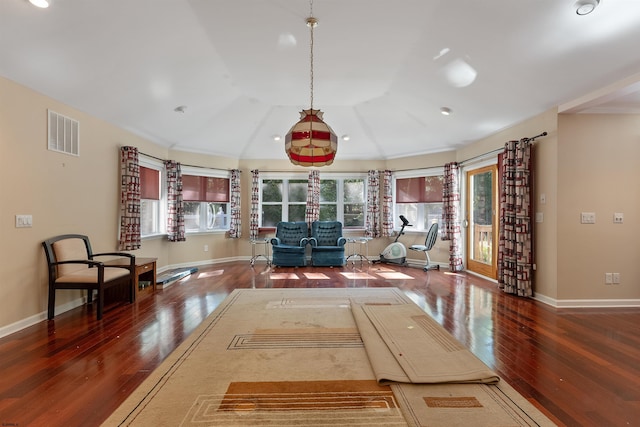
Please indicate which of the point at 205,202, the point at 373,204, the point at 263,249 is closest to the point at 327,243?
the point at 373,204

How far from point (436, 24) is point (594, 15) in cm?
131

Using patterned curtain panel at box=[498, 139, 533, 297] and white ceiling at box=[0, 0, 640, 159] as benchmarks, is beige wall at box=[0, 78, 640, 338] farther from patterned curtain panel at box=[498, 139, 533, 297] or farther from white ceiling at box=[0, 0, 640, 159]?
white ceiling at box=[0, 0, 640, 159]

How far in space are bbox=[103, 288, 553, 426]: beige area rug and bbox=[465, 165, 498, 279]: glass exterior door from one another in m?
3.05

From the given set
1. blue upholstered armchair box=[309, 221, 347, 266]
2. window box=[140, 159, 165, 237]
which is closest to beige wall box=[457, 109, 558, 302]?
blue upholstered armchair box=[309, 221, 347, 266]

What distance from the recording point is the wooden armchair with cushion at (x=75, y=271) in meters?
3.51

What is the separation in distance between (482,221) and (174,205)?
5834mm

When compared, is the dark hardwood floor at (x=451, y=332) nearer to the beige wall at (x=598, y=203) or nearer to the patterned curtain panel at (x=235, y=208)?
the beige wall at (x=598, y=203)

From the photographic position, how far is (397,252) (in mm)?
7129

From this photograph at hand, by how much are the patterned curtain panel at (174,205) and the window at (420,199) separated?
4785mm

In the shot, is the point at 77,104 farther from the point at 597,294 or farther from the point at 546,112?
the point at 597,294

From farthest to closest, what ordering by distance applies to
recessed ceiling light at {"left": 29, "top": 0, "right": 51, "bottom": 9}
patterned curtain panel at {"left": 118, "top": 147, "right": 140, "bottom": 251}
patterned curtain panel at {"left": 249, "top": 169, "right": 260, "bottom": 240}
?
patterned curtain panel at {"left": 249, "top": 169, "right": 260, "bottom": 240} < patterned curtain panel at {"left": 118, "top": 147, "right": 140, "bottom": 251} < recessed ceiling light at {"left": 29, "top": 0, "right": 51, "bottom": 9}

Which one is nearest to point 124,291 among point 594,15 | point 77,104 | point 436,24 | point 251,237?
point 77,104

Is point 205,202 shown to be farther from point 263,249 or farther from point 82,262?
point 82,262

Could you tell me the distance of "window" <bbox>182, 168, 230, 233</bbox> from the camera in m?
6.93
